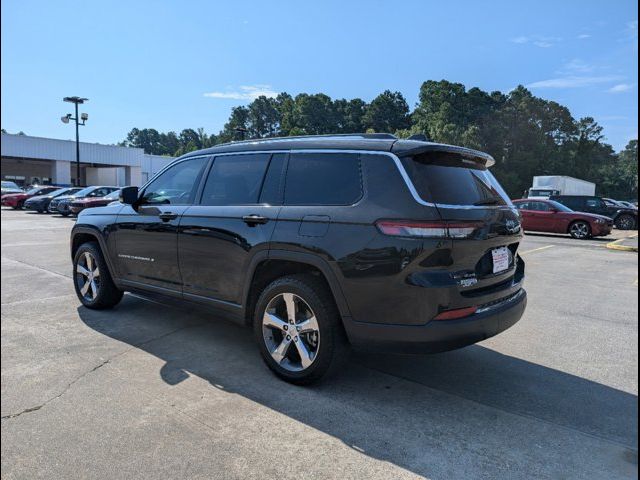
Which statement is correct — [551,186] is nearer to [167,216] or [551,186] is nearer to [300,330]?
[167,216]

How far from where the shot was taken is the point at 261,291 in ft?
12.2

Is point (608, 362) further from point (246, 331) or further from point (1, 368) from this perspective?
point (1, 368)

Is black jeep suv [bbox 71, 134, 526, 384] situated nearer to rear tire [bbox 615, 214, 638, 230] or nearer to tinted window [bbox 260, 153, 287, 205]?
tinted window [bbox 260, 153, 287, 205]

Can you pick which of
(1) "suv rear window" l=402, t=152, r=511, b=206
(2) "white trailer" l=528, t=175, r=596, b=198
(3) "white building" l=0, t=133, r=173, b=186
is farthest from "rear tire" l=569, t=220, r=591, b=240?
(3) "white building" l=0, t=133, r=173, b=186

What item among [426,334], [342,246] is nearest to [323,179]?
[342,246]

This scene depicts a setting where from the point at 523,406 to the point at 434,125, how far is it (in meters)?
73.6

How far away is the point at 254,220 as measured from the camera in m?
3.61

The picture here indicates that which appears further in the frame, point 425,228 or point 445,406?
point 445,406

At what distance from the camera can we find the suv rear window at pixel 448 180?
303 centimetres

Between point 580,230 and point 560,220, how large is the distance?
2.55 ft

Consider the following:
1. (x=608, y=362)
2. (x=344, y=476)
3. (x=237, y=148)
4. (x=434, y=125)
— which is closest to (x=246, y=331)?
(x=237, y=148)

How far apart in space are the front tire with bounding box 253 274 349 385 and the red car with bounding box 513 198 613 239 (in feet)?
53.0

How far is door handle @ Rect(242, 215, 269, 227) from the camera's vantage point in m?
3.56

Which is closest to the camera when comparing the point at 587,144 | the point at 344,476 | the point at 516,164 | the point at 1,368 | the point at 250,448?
the point at 344,476
